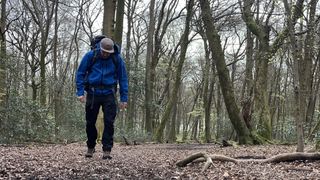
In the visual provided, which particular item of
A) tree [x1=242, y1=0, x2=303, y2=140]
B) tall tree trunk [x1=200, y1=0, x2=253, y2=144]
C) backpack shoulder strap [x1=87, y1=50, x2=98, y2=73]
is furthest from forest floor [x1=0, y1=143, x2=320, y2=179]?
tree [x1=242, y1=0, x2=303, y2=140]

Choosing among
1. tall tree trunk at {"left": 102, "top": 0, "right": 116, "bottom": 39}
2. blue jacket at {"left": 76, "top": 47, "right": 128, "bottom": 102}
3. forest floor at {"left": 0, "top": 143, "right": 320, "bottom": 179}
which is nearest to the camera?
forest floor at {"left": 0, "top": 143, "right": 320, "bottom": 179}

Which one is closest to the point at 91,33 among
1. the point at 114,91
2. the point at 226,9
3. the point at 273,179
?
the point at 226,9

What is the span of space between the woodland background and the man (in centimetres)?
286

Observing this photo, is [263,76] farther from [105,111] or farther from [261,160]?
[105,111]

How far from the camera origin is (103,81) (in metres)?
6.56

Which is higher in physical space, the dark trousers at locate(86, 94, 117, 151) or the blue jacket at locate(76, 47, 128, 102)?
the blue jacket at locate(76, 47, 128, 102)

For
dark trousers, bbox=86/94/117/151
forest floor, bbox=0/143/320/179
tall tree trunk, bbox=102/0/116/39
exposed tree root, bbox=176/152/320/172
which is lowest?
forest floor, bbox=0/143/320/179

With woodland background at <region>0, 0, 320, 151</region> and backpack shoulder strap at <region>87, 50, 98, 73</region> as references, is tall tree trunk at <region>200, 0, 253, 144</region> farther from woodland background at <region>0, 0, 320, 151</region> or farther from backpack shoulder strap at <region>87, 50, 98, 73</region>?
backpack shoulder strap at <region>87, 50, 98, 73</region>

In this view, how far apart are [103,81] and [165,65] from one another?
90.4ft

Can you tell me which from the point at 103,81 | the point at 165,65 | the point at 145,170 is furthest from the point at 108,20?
the point at 165,65

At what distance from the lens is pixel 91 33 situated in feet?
110

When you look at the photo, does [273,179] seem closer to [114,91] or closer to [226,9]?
[114,91]

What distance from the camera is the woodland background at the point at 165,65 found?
11.9 meters

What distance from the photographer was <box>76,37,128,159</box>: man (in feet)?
21.4
